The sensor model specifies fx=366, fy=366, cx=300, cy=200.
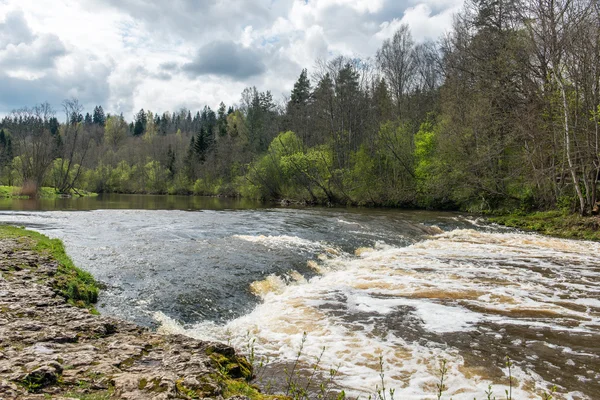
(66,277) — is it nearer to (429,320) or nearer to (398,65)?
(429,320)

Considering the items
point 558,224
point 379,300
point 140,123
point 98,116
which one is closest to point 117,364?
point 379,300

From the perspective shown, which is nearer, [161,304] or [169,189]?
[161,304]

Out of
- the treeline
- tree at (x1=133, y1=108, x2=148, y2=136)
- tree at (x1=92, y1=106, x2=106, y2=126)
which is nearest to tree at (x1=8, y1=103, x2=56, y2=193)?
the treeline

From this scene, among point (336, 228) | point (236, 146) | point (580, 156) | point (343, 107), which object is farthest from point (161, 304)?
point (236, 146)

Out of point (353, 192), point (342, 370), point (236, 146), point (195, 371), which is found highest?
point (236, 146)

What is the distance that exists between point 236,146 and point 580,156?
52.6 metres

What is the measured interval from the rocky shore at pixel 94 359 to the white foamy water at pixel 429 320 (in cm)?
153

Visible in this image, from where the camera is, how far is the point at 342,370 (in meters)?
5.24

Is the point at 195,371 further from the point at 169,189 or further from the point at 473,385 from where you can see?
the point at 169,189

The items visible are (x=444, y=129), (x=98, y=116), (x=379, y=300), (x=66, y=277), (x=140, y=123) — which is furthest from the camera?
(x=98, y=116)

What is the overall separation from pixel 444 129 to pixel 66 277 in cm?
2770

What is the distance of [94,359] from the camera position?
13.1ft

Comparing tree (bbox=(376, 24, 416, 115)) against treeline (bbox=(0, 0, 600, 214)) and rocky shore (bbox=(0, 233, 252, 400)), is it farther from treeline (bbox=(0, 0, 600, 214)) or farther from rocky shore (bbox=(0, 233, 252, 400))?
rocky shore (bbox=(0, 233, 252, 400))

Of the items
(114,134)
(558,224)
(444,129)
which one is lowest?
(558,224)
